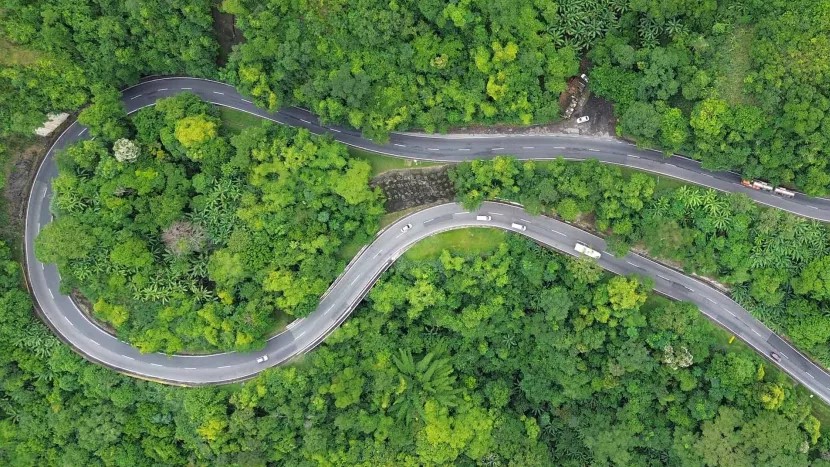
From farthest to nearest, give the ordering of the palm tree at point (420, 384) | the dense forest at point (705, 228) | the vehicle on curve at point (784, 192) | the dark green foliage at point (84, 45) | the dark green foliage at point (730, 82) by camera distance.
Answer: the palm tree at point (420, 384) < the dark green foliage at point (84, 45) < the vehicle on curve at point (784, 192) < the dense forest at point (705, 228) < the dark green foliage at point (730, 82)

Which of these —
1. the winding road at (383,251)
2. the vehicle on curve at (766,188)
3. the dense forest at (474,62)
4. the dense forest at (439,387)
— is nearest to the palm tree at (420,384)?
the dense forest at (439,387)

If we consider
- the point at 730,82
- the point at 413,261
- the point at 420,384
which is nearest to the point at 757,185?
the point at 730,82

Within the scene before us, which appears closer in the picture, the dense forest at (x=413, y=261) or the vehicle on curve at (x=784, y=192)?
the dense forest at (x=413, y=261)

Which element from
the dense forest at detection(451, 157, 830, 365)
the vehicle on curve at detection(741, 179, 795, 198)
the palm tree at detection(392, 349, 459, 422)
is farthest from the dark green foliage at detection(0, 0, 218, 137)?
the vehicle on curve at detection(741, 179, 795, 198)

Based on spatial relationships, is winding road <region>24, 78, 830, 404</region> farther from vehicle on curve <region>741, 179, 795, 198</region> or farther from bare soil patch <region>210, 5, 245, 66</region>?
bare soil patch <region>210, 5, 245, 66</region>

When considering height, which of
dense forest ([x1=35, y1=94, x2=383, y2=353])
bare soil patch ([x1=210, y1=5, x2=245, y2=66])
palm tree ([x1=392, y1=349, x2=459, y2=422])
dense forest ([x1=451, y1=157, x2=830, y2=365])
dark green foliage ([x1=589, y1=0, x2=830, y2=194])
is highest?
dark green foliage ([x1=589, y1=0, x2=830, y2=194])

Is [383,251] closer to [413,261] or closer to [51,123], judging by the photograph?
[413,261]

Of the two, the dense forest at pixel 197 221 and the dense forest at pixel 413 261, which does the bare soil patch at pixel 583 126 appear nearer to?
the dense forest at pixel 413 261
